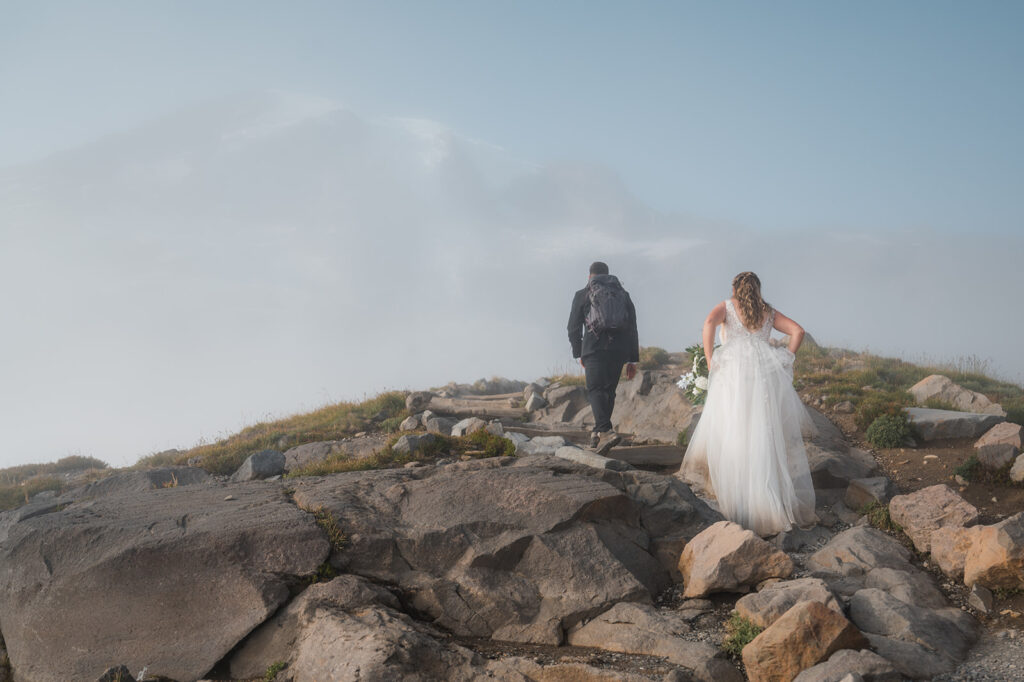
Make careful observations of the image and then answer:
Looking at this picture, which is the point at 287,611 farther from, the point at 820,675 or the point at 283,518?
the point at 820,675

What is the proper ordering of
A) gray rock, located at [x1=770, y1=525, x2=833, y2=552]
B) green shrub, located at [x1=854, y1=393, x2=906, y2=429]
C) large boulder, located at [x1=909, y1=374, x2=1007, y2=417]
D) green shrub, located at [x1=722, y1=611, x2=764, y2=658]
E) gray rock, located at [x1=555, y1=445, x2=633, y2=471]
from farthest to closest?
large boulder, located at [x1=909, y1=374, x2=1007, y2=417], green shrub, located at [x1=854, y1=393, x2=906, y2=429], gray rock, located at [x1=555, y1=445, x2=633, y2=471], gray rock, located at [x1=770, y1=525, x2=833, y2=552], green shrub, located at [x1=722, y1=611, x2=764, y2=658]

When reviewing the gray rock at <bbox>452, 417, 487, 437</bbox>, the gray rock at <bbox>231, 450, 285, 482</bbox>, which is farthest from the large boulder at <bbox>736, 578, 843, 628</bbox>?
the gray rock at <bbox>231, 450, 285, 482</bbox>

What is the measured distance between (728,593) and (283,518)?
5.68 meters

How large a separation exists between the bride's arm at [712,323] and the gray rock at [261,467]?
32.6 feet

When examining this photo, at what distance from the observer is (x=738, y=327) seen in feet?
38.1

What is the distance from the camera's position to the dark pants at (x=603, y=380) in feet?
52.3

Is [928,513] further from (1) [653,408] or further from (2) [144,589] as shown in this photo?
(2) [144,589]

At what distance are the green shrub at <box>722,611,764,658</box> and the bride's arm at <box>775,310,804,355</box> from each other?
5240 millimetres

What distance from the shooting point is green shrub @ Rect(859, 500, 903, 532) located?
37.3ft

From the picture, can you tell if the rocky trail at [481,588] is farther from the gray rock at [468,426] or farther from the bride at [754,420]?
the gray rock at [468,426]

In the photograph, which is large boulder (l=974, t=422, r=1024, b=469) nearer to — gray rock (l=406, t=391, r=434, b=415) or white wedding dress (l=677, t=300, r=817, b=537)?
white wedding dress (l=677, t=300, r=817, b=537)

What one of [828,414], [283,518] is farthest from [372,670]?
[828,414]

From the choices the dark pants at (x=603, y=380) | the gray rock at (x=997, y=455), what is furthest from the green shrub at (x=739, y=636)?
the gray rock at (x=997, y=455)

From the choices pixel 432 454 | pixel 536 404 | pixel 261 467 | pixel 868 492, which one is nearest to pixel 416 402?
pixel 536 404
